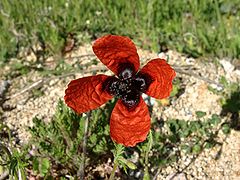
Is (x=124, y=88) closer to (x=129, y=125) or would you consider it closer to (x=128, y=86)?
(x=128, y=86)

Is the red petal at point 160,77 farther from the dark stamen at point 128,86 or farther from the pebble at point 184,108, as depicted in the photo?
the pebble at point 184,108

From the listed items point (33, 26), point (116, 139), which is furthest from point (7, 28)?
point (116, 139)

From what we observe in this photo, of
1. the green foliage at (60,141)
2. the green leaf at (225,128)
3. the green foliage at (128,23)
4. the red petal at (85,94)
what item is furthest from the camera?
the green foliage at (128,23)

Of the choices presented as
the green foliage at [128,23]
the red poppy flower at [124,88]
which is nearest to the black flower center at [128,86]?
the red poppy flower at [124,88]

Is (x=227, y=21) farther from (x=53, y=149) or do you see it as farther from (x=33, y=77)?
(x=53, y=149)

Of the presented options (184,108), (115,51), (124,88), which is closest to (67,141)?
(124,88)
